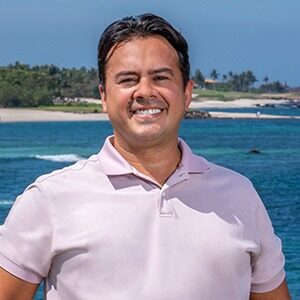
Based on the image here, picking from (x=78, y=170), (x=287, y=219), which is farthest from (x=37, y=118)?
(x=78, y=170)

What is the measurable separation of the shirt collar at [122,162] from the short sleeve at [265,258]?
16 cm

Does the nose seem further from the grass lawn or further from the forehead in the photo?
the grass lawn

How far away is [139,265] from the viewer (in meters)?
2.10

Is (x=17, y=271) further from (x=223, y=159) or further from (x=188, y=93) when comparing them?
(x=223, y=159)

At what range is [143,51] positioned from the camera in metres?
2.16

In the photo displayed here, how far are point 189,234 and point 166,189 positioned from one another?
0.11m

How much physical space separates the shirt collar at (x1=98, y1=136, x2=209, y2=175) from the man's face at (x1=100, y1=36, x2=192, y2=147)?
6 centimetres

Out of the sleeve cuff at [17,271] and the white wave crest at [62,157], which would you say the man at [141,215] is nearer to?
the sleeve cuff at [17,271]

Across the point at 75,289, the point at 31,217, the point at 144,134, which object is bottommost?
the point at 75,289

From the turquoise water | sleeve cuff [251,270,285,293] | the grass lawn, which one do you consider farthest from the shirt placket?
the grass lawn

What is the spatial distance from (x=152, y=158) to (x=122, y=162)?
72 millimetres

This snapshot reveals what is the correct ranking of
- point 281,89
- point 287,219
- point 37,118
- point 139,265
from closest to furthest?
point 139,265 → point 287,219 → point 37,118 → point 281,89

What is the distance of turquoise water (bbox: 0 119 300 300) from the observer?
22.0 metres

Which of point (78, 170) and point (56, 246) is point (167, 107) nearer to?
point (78, 170)
